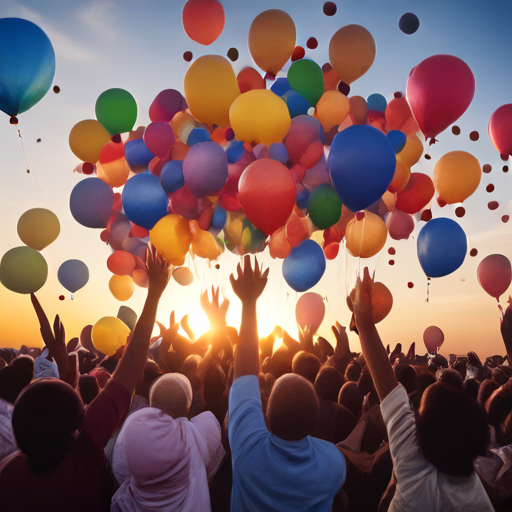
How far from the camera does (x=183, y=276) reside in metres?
6.13

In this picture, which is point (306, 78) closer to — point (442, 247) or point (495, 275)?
point (442, 247)

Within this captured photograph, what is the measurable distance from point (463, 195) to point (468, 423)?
366cm

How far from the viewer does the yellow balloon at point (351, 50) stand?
14.1 ft

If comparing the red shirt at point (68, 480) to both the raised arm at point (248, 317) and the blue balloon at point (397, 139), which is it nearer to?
the raised arm at point (248, 317)

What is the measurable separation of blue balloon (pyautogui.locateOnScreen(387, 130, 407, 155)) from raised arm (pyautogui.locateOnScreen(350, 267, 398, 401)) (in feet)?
8.73

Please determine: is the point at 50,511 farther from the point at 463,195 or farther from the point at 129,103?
the point at 463,195

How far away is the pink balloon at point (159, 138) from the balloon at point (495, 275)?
4521mm

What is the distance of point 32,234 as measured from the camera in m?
5.12

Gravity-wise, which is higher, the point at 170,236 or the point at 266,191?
the point at 266,191

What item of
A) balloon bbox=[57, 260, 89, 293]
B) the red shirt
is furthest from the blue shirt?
balloon bbox=[57, 260, 89, 293]

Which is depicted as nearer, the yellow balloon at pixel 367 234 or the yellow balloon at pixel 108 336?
the yellow balloon at pixel 367 234

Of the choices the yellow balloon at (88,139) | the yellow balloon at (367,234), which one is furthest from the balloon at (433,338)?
the yellow balloon at (88,139)

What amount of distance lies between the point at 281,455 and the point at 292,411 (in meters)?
0.18

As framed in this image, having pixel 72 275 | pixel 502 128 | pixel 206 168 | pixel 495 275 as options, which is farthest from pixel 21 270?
pixel 495 275
